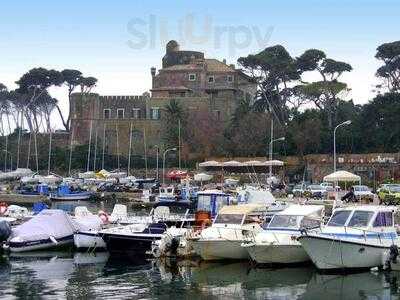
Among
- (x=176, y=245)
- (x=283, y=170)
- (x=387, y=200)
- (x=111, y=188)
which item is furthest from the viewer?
(x=283, y=170)

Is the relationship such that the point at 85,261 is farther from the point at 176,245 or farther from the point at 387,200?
the point at 387,200

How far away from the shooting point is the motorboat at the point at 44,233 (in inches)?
1193

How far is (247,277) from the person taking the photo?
24.2 meters

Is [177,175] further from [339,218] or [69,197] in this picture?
[339,218]

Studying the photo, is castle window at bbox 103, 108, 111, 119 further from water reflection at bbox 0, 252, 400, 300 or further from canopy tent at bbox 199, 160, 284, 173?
water reflection at bbox 0, 252, 400, 300

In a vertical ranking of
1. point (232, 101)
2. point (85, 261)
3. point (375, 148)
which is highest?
point (232, 101)

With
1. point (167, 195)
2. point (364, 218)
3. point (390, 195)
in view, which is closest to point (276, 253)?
point (364, 218)

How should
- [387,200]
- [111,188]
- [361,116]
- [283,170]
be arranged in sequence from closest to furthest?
[387,200] → [111,188] → [283,170] → [361,116]

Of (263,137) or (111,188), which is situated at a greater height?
(263,137)

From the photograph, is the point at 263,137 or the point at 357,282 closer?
the point at 357,282

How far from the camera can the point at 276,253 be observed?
25406 mm

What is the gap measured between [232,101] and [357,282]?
2746 inches

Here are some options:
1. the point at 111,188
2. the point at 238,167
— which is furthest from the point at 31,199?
the point at 238,167

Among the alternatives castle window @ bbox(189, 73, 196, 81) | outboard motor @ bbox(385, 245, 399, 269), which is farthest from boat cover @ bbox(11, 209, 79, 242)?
castle window @ bbox(189, 73, 196, 81)
